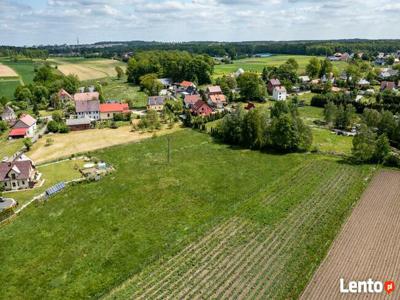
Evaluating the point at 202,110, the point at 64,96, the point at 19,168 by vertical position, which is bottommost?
the point at 19,168

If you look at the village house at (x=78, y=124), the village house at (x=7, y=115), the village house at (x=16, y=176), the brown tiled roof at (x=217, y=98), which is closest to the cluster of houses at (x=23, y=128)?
the village house at (x=78, y=124)

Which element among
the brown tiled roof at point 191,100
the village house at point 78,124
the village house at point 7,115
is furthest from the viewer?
the brown tiled roof at point 191,100

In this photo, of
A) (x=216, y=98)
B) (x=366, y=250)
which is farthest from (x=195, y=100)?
(x=366, y=250)

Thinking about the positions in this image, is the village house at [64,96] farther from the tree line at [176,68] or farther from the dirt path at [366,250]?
the dirt path at [366,250]

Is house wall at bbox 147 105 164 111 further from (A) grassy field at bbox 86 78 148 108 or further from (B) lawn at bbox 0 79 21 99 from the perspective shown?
(B) lawn at bbox 0 79 21 99

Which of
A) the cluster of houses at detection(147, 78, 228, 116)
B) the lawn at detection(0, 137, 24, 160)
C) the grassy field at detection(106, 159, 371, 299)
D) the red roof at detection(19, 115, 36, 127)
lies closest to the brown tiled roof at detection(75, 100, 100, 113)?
the red roof at detection(19, 115, 36, 127)

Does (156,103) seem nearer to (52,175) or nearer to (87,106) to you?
(87,106)

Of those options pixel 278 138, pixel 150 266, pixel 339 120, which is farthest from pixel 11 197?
pixel 339 120
